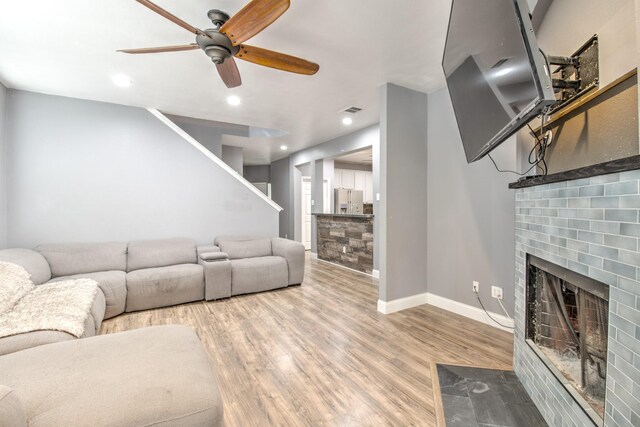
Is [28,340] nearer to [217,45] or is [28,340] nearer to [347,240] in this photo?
[217,45]

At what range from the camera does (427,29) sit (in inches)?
82.0

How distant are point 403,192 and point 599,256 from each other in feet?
7.02

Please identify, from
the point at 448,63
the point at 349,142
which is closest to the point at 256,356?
the point at 448,63

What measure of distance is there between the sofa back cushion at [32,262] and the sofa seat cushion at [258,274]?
72.1 inches

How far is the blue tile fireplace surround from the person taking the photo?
0.87 m

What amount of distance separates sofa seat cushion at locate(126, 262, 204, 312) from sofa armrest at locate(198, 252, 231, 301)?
3.1 inches

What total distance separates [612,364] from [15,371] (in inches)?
91.7

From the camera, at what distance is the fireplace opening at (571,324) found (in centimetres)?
109

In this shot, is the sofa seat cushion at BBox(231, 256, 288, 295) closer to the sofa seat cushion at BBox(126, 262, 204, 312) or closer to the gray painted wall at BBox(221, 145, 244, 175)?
the sofa seat cushion at BBox(126, 262, 204, 312)

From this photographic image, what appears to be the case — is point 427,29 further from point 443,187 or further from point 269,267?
point 269,267

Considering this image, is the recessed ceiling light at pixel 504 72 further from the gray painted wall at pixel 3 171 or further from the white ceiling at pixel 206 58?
the gray painted wall at pixel 3 171

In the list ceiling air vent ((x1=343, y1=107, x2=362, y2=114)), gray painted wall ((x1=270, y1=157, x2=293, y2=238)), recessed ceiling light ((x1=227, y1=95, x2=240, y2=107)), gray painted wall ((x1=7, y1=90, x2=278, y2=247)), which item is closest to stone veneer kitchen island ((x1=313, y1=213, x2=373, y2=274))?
gray painted wall ((x1=270, y1=157, x2=293, y2=238))

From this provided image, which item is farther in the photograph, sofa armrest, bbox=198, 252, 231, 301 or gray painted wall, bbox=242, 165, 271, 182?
gray painted wall, bbox=242, 165, 271, 182

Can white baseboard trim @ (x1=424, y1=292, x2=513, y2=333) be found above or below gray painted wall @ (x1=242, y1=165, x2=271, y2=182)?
below
